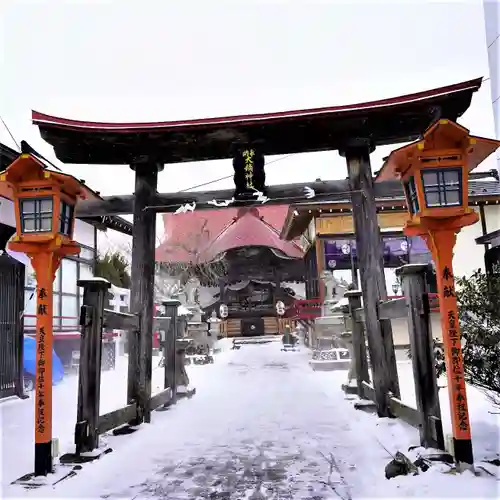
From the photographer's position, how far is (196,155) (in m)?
7.37

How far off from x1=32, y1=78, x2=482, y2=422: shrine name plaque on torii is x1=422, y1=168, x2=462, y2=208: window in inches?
85.6

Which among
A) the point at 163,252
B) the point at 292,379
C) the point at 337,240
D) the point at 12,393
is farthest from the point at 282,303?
the point at 12,393

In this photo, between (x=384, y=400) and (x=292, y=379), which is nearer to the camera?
(x=384, y=400)

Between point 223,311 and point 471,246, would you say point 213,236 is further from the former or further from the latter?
point 471,246

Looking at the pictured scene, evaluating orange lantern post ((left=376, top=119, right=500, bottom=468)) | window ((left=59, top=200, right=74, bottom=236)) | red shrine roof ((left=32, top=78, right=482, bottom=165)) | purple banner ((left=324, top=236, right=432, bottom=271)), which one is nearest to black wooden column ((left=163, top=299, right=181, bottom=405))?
red shrine roof ((left=32, top=78, right=482, bottom=165))

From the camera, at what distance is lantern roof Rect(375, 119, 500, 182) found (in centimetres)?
421

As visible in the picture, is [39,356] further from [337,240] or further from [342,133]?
[337,240]

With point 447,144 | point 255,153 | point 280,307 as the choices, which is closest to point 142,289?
point 255,153

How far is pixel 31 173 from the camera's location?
4719mm

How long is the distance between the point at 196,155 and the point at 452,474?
5.75m

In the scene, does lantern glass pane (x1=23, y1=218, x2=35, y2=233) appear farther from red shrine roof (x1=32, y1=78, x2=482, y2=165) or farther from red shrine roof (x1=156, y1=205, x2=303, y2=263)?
red shrine roof (x1=156, y1=205, x2=303, y2=263)

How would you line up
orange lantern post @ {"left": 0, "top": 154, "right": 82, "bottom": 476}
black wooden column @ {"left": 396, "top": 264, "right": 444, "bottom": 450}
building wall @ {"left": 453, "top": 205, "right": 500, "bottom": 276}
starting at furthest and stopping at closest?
1. building wall @ {"left": 453, "top": 205, "right": 500, "bottom": 276}
2. orange lantern post @ {"left": 0, "top": 154, "right": 82, "bottom": 476}
3. black wooden column @ {"left": 396, "top": 264, "right": 444, "bottom": 450}

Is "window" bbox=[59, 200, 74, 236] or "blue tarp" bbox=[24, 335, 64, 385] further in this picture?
"blue tarp" bbox=[24, 335, 64, 385]

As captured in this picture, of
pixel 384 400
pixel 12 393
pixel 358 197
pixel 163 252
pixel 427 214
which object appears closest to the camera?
pixel 427 214
